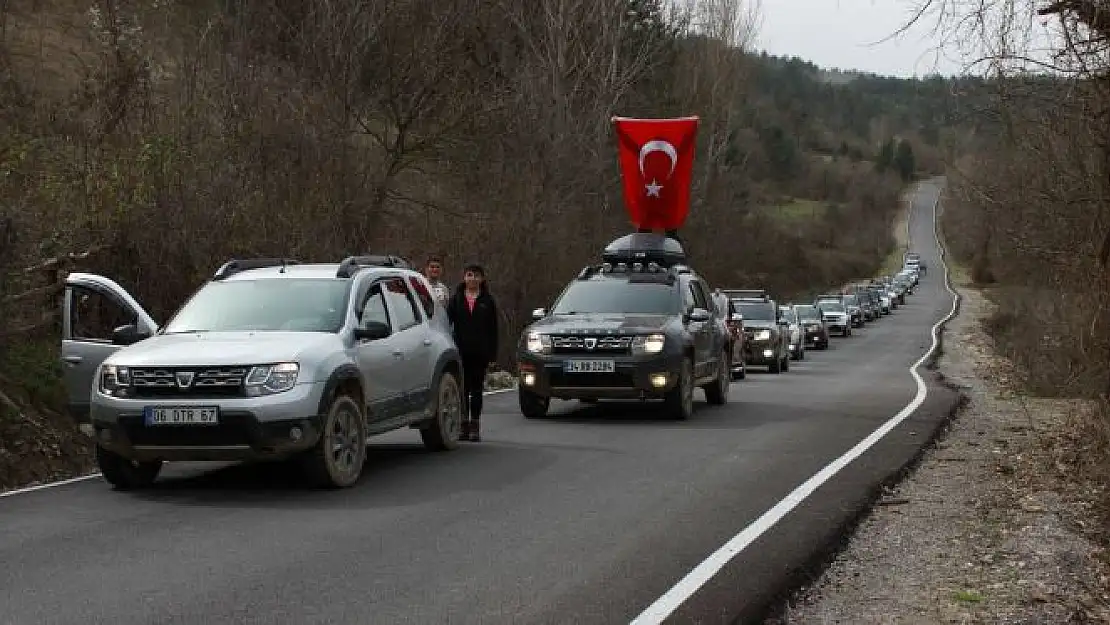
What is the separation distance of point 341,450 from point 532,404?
7028 mm

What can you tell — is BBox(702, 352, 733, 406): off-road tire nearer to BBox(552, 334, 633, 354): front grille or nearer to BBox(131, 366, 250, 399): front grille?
BBox(552, 334, 633, 354): front grille

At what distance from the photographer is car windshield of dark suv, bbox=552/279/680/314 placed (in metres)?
19.1

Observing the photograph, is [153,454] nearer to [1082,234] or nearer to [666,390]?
[666,390]

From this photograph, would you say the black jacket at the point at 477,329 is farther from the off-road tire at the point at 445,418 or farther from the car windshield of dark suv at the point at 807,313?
the car windshield of dark suv at the point at 807,313

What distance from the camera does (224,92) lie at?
2403cm

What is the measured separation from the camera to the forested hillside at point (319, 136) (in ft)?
61.3

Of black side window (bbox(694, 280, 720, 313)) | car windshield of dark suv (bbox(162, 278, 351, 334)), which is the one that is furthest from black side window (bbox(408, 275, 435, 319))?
black side window (bbox(694, 280, 720, 313))

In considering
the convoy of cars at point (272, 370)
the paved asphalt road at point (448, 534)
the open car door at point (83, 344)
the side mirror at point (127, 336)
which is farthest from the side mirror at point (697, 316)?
the side mirror at point (127, 336)

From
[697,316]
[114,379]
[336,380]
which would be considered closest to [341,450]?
[336,380]

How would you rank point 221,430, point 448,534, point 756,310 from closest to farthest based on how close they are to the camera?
point 448,534, point 221,430, point 756,310

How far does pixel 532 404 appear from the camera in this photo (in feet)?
60.3

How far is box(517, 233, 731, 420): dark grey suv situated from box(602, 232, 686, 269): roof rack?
250 centimetres

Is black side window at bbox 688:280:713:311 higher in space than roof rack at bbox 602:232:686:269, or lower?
lower

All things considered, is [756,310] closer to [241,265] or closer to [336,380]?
[241,265]
